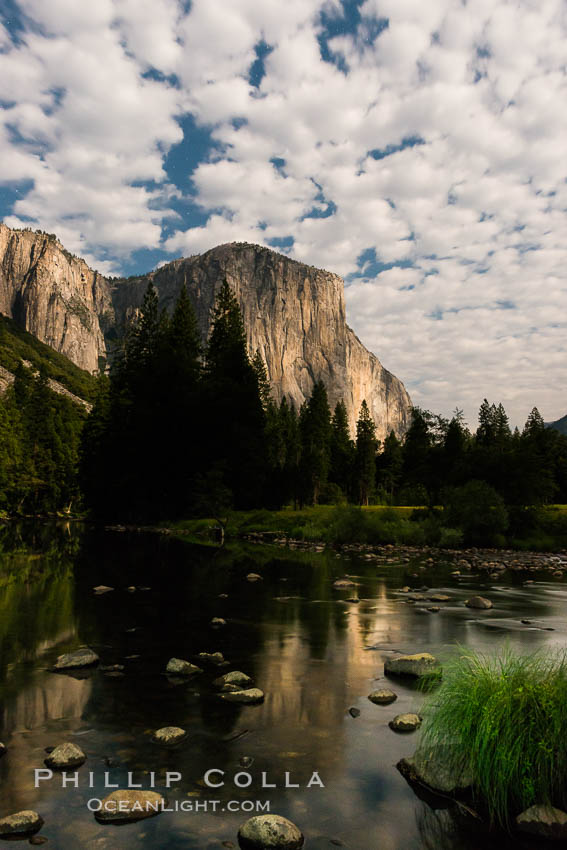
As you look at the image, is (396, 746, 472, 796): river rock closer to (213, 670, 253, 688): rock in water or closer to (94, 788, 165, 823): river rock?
(94, 788, 165, 823): river rock

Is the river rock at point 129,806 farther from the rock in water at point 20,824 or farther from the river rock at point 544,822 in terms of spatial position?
the river rock at point 544,822

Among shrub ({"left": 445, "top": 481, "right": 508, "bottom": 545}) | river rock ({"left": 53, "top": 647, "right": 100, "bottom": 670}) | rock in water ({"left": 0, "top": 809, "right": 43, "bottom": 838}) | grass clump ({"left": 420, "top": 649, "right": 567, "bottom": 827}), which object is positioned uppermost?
shrub ({"left": 445, "top": 481, "right": 508, "bottom": 545})

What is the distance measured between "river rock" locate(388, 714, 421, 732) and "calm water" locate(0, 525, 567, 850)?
168mm

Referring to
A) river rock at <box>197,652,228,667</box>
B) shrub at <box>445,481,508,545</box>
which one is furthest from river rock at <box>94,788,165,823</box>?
shrub at <box>445,481,508,545</box>

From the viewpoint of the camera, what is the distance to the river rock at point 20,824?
4680mm

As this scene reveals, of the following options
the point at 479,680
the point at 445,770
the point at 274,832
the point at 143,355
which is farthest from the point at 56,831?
the point at 143,355

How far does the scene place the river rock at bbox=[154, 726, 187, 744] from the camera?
6.57m

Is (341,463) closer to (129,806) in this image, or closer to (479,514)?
(479,514)

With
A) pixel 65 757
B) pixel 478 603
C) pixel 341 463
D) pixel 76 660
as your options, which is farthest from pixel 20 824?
pixel 341 463

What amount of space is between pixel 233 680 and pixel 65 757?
3315 mm

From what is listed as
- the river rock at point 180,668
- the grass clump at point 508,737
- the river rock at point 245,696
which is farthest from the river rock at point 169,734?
the grass clump at point 508,737

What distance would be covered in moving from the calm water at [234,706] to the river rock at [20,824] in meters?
0.16

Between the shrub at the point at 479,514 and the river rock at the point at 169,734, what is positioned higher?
the shrub at the point at 479,514

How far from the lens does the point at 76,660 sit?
31.9 feet
